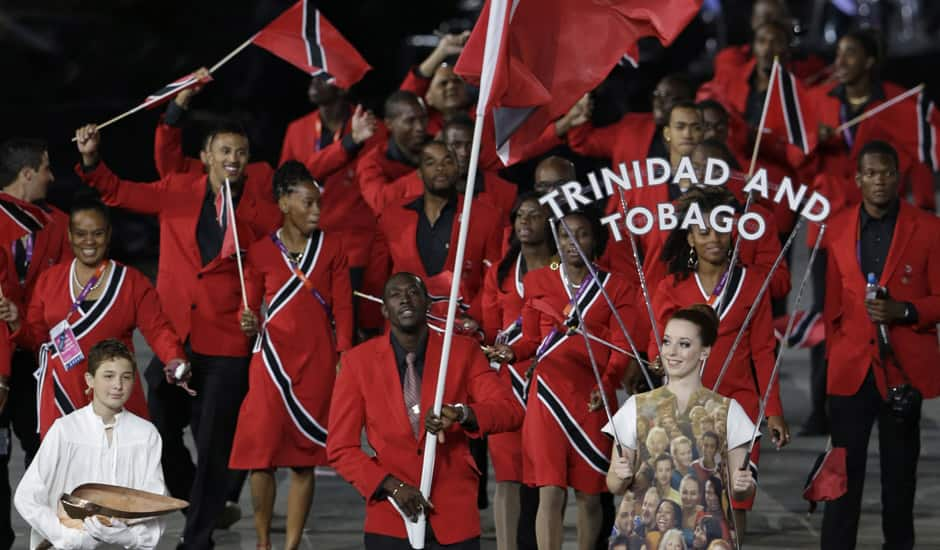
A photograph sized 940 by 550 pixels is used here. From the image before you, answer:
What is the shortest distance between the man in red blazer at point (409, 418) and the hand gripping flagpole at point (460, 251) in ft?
0.20

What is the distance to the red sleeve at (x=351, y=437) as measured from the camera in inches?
333

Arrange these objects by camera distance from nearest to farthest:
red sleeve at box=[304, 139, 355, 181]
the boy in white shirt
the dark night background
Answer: the boy in white shirt → red sleeve at box=[304, 139, 355, 181] → the dark night background

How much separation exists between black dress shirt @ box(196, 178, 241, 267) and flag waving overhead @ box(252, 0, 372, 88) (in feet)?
4.08

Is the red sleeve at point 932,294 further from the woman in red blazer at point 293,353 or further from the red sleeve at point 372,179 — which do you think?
the red sleeve at point 372,179

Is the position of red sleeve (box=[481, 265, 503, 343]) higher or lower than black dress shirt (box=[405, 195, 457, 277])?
lower

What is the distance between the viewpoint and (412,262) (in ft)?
37.8

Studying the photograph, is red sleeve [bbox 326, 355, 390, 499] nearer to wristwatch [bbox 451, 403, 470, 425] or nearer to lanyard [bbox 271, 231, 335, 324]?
wristwatch [bbox 451, 403, 470, 425]

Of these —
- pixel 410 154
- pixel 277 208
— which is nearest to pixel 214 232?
pixel 277 208

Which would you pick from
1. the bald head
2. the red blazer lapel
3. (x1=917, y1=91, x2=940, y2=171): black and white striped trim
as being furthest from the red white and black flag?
(x1=917, y1=91, x2=940, y2=171): black and white striped trim

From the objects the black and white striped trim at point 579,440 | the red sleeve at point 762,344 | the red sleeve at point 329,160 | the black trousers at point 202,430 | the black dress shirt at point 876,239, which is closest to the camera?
the red sleeve at point 762,344

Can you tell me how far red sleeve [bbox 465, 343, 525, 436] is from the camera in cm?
856

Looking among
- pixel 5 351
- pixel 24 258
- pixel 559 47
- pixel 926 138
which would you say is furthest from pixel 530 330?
pixel 926 138

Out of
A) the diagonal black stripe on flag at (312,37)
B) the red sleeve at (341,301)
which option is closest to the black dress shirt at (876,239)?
the red sleeve at (341,301)

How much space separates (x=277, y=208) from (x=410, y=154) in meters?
1.62
